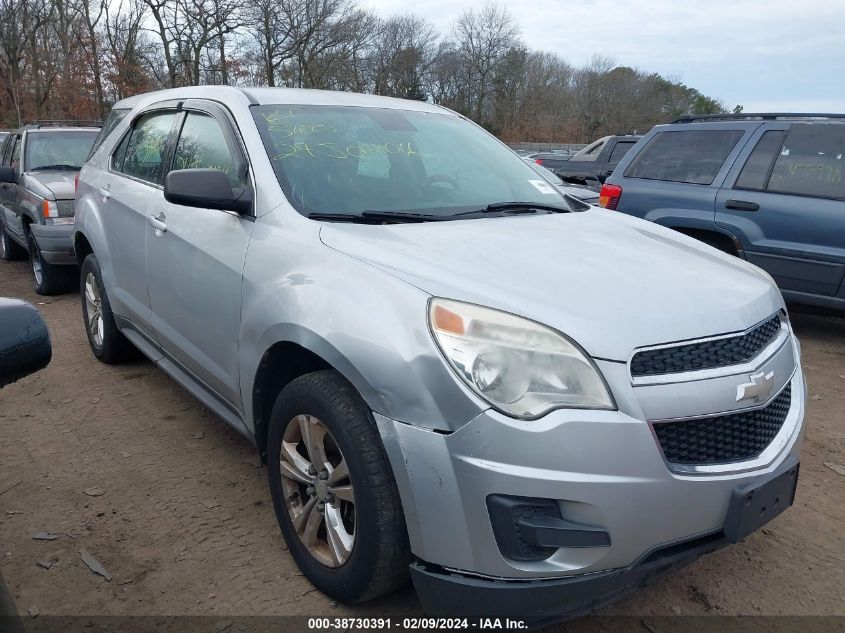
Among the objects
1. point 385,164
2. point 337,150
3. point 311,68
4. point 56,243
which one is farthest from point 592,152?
point 311,68

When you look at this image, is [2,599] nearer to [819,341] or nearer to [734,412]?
[734,412]

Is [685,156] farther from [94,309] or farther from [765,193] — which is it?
[94,309]

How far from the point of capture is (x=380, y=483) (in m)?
2.02

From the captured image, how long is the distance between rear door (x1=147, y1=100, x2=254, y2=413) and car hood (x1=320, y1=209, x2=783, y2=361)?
58cm

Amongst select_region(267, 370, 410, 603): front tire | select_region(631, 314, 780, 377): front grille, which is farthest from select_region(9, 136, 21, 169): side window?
select_region(631, 314, 780, 377): front grille

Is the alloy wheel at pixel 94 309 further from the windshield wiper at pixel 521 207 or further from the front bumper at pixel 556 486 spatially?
the front bumper at pixel 556 486

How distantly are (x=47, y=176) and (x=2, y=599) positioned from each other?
7.12 m

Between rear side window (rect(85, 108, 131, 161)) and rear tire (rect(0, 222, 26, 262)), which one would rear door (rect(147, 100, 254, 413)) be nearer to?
rear side window (rect(85, 108, 131, 161))

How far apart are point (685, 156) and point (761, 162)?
680mm

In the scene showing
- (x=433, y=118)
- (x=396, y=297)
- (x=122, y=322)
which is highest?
(x=433, y=118)

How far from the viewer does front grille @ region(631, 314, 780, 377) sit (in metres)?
1.92

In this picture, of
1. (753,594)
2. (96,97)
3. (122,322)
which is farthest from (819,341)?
(96,97)

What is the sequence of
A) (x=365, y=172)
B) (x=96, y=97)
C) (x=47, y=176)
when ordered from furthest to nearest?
(x=96, y=97)
(x=47, y=176)
(x=365, y=172)

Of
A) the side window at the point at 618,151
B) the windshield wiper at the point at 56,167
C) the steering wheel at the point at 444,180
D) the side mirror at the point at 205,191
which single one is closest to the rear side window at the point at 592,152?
Answer: the side window at the point at 618,151
